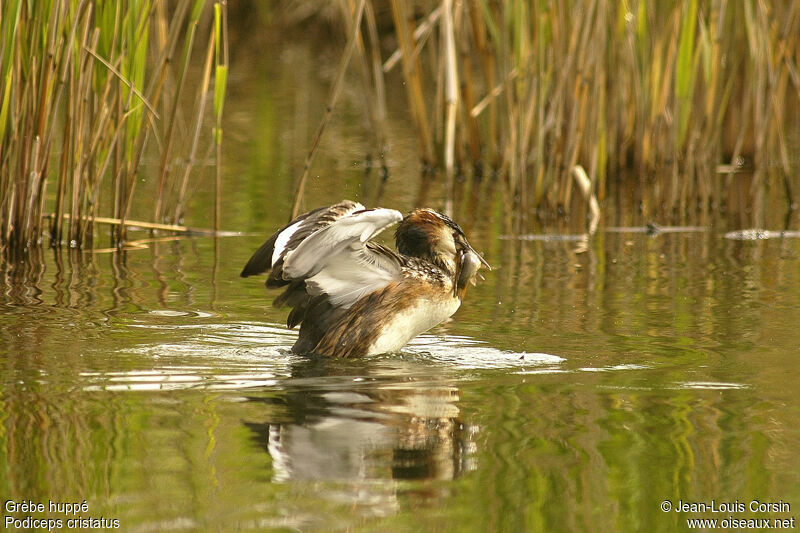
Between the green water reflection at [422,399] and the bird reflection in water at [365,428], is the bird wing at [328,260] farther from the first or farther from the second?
the bird reflection in water at [365,428]

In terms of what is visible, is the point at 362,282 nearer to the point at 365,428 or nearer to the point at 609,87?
the point at 365,428

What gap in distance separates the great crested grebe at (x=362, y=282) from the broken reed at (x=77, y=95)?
1.61 m

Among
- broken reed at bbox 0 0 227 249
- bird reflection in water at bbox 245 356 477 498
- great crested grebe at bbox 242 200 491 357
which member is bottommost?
bird reflection in water at bbox 245 356 477 498

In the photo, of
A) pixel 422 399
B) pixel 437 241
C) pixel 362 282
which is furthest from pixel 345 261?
pixel 422 399

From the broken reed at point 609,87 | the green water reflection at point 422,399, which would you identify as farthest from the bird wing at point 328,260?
the broken reed at point 609,87

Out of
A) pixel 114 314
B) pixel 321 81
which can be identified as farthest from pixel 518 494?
pixel 321 81

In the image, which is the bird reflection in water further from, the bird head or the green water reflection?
the bird head

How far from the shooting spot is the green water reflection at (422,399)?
351 centimetres

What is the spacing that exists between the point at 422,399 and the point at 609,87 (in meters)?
5.87

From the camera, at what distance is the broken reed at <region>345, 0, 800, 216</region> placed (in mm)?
8703

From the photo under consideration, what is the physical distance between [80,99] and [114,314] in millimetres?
1364

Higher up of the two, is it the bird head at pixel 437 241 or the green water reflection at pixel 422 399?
the bird head at pixel 437 241

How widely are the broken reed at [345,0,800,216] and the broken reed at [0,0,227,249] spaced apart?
2454 millimetres


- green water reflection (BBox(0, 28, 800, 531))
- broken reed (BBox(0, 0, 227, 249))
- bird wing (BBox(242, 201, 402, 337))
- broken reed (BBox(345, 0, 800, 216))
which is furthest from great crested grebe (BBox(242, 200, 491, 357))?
broken reed (BBox(345, 0, 800, 216))
